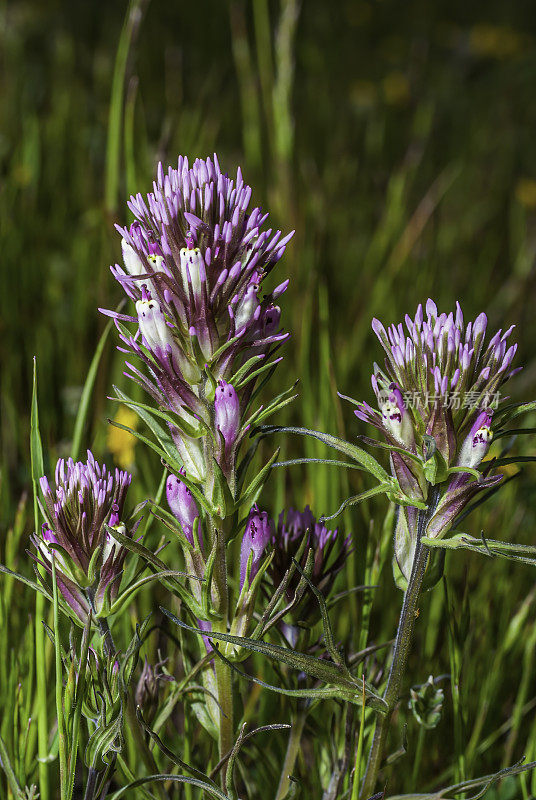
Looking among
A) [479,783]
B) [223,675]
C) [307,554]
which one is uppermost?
[307,554]

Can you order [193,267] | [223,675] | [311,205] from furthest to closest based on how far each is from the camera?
[311,205] → [223,675] → [193,267]

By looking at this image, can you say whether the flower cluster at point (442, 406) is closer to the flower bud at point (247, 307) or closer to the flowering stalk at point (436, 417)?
the flowering stalk at point (436, 417)

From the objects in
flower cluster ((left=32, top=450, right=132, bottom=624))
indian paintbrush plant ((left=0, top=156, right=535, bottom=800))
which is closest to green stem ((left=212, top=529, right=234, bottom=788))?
indian paintbrush plant ((left=0, top=156, right=535, bottom=800))

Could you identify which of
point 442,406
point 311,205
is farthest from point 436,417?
point 311,205

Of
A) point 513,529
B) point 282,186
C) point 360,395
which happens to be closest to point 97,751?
point 513,529

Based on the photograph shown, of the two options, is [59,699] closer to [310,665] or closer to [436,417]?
[310,665]

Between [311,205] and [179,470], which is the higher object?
[311,205]

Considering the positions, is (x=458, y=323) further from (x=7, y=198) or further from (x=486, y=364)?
(x=7, y=198)

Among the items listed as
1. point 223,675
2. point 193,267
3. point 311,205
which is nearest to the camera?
point 193,267

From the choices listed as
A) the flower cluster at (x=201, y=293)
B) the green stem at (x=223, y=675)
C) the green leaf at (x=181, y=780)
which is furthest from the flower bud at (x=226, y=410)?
the green leaf at (x=181, y=780)
